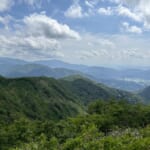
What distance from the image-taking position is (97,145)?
38906 millimetres

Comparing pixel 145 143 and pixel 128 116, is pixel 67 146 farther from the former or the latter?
pixel 128 116

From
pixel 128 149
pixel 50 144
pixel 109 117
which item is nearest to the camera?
pixel 128 149

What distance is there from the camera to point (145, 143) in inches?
1501

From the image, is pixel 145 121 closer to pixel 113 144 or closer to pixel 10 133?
pixel 10 133

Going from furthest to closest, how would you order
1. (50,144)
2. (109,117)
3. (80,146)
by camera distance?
(109,117), (50,144), (80,146)

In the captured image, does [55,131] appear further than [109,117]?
No

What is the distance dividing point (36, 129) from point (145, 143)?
82207 mm

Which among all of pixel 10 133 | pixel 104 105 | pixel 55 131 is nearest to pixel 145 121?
pixel 104 105

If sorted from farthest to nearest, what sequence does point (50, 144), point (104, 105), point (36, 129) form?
1. point (104, 105)
2. point (36, 129)
3. point (50, 144)

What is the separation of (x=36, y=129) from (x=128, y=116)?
4707 centimetres

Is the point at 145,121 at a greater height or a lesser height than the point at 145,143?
lesser

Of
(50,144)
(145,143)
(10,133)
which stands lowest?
(10,133)

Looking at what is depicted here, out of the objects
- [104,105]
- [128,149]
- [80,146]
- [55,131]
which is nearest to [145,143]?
[128,149]

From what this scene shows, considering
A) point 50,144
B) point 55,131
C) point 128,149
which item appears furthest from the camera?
point 55,131
